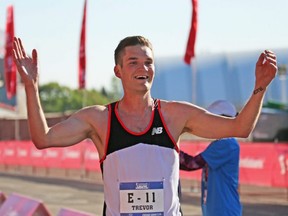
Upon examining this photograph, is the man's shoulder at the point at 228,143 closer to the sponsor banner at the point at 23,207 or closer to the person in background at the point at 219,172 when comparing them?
the person in background at the point at 219,172

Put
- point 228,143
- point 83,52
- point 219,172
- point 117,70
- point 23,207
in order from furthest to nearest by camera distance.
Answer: point 83,52
point 23,207
point 228,143
point 219,172
point 117,70

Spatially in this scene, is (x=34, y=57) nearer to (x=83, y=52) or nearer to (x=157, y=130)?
(x=157, y=130)

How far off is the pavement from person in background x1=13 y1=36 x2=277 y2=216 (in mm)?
10380

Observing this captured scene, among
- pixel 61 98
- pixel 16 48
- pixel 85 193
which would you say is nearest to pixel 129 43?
pixel 16 48

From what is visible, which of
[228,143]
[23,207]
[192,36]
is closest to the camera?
[228,143]

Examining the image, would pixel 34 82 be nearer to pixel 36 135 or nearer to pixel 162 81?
pixel 36 135

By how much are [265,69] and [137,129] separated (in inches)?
26.2

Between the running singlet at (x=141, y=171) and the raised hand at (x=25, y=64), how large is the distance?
17.2 inches

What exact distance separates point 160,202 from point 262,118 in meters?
25.8

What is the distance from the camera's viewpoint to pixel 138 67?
11.8ft

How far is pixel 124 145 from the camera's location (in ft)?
11.8

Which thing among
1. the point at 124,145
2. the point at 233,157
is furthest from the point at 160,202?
the point at 233,157

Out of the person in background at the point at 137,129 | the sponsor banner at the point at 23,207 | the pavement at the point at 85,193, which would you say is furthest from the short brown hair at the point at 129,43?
the pavement at the point at 85,193

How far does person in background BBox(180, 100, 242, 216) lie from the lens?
18.4 feet
